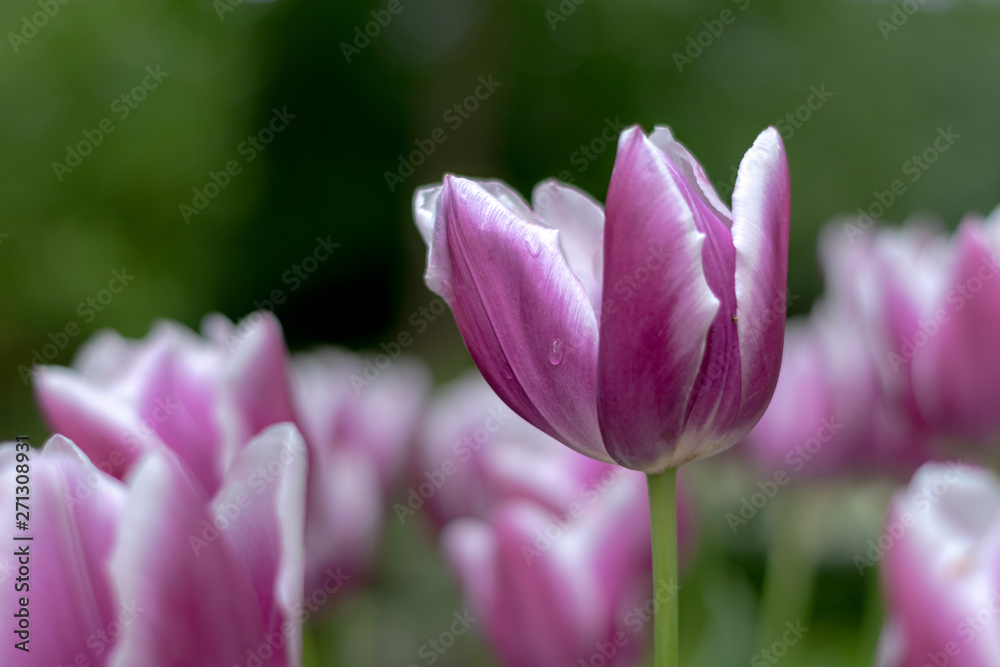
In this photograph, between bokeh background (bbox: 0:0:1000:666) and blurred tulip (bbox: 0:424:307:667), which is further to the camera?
bokeh background (bbox: 0:0:1000:666)

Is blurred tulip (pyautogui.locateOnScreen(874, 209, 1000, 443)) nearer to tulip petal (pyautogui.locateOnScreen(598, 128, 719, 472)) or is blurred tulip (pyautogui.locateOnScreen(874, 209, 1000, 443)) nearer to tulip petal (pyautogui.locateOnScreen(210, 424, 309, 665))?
tulip petal (pyautogui.locateOnScreen(598, 128, 719, 472))

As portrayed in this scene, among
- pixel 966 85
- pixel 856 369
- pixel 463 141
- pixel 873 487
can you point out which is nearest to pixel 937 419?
pixel 856 369

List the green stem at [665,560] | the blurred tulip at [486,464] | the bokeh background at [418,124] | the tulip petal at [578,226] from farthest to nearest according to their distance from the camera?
the bokeh background at [418,124], the blurred tulip at [486,464], the tulip petal at [578,226], the green stem at [665,560]

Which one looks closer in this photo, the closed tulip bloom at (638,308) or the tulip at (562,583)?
the closed tulip bloom at (638,308)

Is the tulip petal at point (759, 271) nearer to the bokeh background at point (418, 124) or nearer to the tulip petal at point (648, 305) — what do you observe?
the tulip petal at point (648, 305)

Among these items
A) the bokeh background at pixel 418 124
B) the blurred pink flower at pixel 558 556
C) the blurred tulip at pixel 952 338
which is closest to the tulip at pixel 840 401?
the blurred tulip at pixel 952 338

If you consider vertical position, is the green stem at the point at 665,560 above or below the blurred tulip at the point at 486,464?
above

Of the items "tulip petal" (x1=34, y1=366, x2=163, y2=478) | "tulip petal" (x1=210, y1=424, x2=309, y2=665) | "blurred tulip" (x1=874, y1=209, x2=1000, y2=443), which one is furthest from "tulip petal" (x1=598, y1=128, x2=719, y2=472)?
"blurred tulip" (x1=874, y1=209, x2=1000, y2=443)
